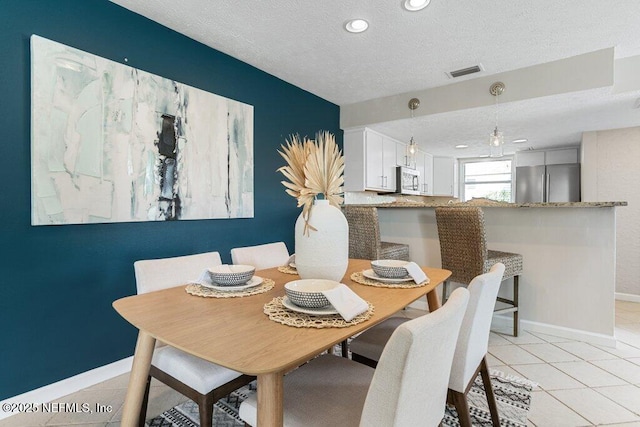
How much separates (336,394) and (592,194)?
16.1 feet

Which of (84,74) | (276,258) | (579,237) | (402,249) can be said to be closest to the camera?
(84,74)

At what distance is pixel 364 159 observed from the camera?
4.23m

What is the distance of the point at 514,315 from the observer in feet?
8.84

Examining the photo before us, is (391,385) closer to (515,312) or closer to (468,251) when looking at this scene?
(468,251)

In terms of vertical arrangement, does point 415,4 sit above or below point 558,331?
above

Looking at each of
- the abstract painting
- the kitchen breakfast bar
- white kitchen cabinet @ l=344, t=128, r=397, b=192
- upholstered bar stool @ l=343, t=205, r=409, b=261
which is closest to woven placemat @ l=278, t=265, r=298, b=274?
the abstract painting

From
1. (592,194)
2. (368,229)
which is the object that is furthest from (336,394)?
(592,194)

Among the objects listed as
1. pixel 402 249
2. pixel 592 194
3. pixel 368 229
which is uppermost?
pixel 592 194

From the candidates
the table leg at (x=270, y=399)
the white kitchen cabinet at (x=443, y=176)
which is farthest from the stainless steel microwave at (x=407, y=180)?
the table leg at (x=270, y=399)

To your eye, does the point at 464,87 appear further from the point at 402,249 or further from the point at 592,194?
the point at 592,194

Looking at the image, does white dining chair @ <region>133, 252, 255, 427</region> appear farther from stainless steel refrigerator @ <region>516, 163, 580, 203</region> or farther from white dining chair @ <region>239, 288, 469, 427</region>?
stainless steel refrigerator @ <region>516, 163, 580, 203</region>

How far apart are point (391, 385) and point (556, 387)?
75.3 inches

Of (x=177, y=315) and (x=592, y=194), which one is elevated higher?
(x=592, y=194)

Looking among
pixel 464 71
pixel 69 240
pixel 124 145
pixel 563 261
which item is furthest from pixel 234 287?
pixel 464 71
